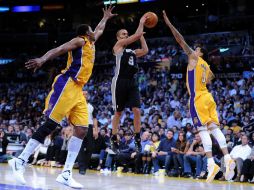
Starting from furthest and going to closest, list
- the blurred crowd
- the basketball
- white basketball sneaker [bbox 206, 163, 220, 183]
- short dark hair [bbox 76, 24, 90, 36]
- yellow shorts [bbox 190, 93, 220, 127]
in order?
the blurred crowd
the basketball
yellow shorts [bbox 190, 93, 220, 127]
white basketball sneaker [bbox 206, 163, 220, 183]
short dark hair [bbox 76, 24, 90, 36]

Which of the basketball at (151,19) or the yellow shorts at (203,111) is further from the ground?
the basketball at (151,19)

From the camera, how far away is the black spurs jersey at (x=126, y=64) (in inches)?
323

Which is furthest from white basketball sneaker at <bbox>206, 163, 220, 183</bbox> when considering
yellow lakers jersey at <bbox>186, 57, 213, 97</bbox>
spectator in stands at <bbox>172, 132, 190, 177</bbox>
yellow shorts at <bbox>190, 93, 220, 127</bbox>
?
spectator in stands at <bbox>172, 132, 190, 177</bbox>

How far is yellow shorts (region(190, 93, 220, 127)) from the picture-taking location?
7.61 metres

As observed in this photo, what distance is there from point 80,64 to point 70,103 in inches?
24.5

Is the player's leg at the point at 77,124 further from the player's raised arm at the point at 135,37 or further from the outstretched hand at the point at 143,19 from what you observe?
the outstretched hand at the point at 143,19

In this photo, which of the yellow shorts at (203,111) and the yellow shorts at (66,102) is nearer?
the yellow shorts at (66,102)

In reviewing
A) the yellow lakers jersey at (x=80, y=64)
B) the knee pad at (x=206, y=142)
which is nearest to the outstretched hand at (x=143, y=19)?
the yellow lakers jersey at (x=80, y=64)

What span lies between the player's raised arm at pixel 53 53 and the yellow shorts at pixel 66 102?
0.49m

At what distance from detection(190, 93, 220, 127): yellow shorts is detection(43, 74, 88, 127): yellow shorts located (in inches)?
79.8

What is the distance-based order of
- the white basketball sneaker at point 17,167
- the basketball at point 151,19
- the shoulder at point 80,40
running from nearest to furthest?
the white basketball sneaker at point 17,167 → the shoulder at point 80,40 → the basketball at point 151,19

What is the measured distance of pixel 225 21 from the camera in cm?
2805

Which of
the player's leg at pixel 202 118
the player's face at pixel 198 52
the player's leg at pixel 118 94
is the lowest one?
the player's leg at pixel 202 118

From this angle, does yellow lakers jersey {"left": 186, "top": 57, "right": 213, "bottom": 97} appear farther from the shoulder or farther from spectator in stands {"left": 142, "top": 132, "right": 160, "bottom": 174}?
spectator in stands {"left": 142, "top": 132, "right": 160, "bottom": 174}
